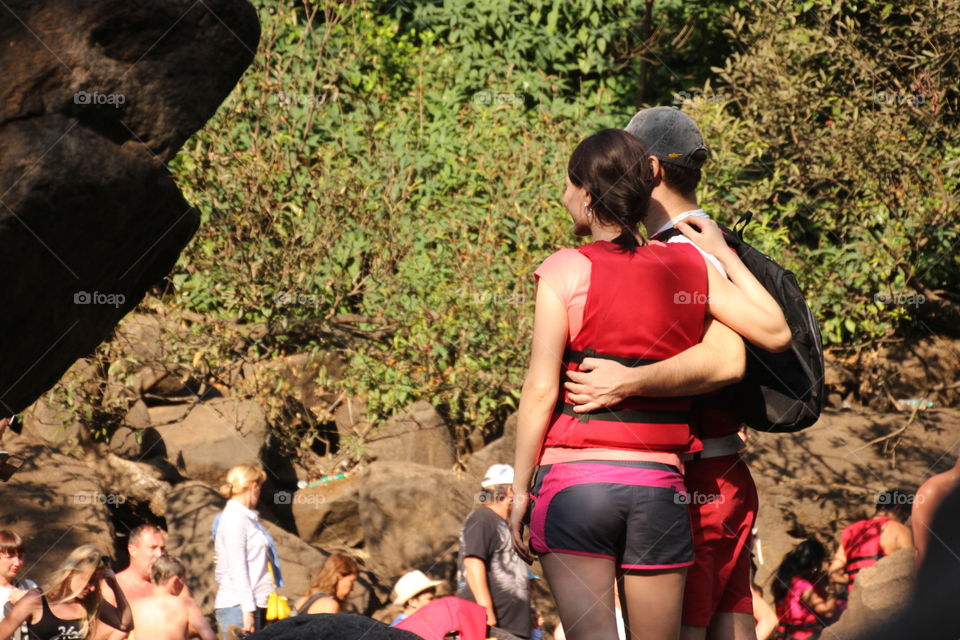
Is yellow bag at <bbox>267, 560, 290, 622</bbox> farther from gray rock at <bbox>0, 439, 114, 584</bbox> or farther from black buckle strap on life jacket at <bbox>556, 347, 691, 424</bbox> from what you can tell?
black buckle strap on life jacket at <bbox>556, 347, 691, 424</bbox>

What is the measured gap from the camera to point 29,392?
11.7ft

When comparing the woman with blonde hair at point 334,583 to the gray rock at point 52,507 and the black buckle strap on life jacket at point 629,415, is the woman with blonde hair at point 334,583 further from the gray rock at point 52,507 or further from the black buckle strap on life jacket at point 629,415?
the black buckle strap on life jacket at point 629,415

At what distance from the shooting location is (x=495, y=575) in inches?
269

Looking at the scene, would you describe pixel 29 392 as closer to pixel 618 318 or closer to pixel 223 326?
pixel 618 318

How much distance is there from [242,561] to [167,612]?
1.99ft

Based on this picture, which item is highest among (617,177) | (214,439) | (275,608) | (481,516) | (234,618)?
(617,177)

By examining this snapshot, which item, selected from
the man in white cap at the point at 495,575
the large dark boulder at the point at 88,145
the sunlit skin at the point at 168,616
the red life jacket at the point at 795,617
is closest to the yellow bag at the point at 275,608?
the sunlit skin at the point at 168,616

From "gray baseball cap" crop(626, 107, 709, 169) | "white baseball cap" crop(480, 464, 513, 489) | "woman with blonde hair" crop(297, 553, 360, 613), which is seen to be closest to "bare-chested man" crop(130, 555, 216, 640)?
"woman with blonde hair" crop(297, 553, 360, 613)

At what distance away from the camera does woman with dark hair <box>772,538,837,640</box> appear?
24.4 ft

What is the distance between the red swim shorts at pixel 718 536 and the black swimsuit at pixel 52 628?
A: 4.53 metres

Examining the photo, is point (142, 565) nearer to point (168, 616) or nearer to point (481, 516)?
point (168, 616)

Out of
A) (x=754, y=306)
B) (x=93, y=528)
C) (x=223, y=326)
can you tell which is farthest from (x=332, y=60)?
(x=754, y=306)

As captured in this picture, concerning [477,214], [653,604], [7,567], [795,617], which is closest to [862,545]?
[795,617]

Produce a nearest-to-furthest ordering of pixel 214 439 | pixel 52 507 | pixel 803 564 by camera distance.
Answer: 1. pixel 803 564
2. pixel 52 507
3. pixel 214 439
